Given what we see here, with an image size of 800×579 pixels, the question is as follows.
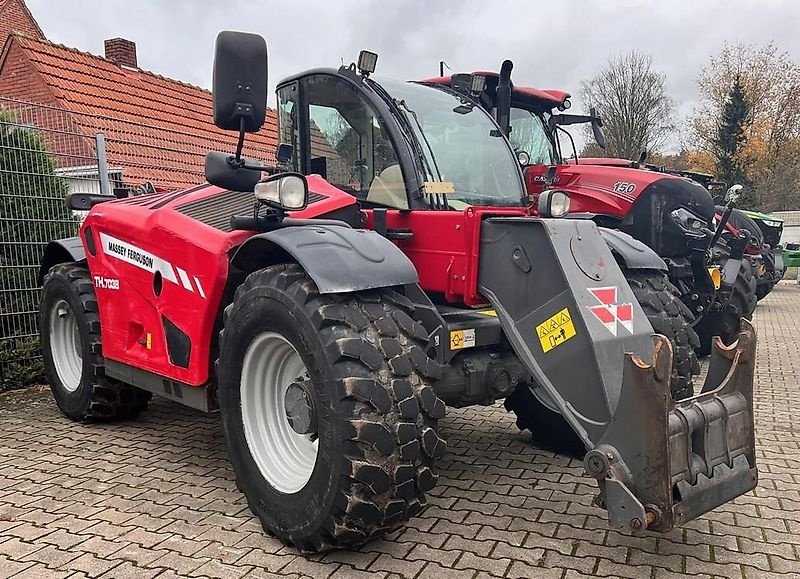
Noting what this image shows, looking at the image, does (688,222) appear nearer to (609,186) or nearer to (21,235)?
(609,186)

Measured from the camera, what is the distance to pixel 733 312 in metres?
7.80

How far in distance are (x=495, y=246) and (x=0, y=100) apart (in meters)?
5.23

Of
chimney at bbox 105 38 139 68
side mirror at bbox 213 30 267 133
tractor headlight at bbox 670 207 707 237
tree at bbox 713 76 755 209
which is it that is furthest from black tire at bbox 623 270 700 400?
tree at bbox 713 76 755 209

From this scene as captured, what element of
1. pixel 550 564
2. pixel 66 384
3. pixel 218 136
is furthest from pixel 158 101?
pixel 550 564

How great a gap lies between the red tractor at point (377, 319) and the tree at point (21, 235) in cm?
232

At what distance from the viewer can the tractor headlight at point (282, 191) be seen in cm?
334

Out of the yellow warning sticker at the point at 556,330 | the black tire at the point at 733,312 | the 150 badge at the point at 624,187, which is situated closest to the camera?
the yellow warning sticker at the point at 556,330

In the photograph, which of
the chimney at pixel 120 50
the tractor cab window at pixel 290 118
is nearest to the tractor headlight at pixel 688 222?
the tractor cab window at pixel 290 118

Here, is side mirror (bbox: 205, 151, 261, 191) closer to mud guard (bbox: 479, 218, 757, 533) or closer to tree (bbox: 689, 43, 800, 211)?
mud guard (bbox: 479, 218, 757, 533)

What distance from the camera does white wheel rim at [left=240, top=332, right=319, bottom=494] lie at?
3356 millimetres

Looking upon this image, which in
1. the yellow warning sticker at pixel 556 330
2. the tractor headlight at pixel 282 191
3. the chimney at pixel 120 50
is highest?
the chimney at pixel 120 50

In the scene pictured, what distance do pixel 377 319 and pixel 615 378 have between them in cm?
102

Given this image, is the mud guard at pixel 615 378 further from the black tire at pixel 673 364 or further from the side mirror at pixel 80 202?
the side mirror at pixel 80 202

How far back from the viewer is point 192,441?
15.9ft
